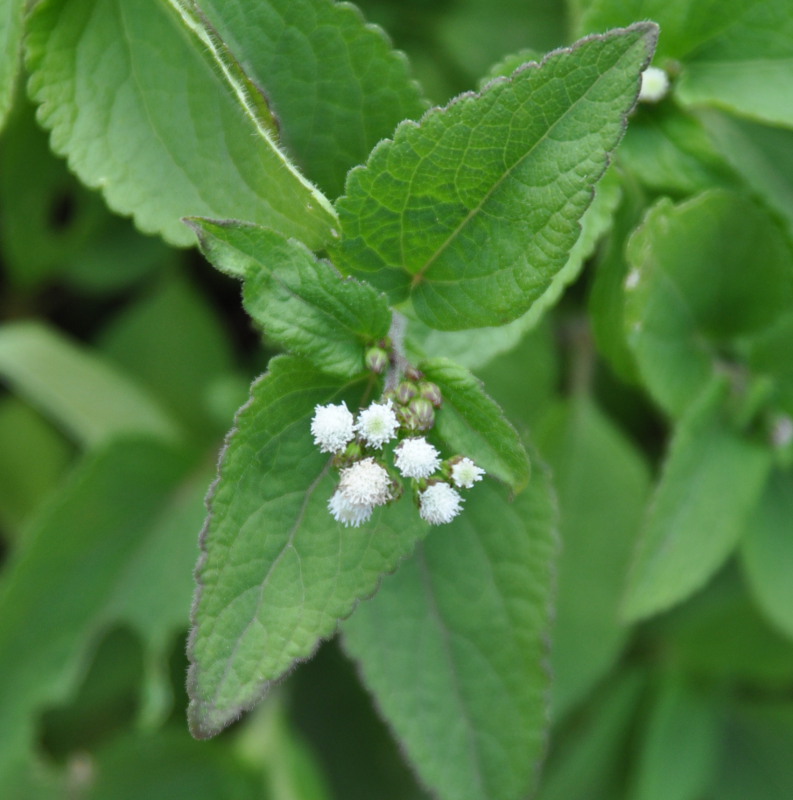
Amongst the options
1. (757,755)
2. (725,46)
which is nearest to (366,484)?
(725,46)

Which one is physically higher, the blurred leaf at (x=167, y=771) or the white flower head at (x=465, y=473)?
the white flower head at (x=465, y=473)

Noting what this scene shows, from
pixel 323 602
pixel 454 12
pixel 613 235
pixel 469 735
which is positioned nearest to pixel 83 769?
pixel 469 735

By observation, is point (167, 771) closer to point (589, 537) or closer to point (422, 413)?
point (589, 537)

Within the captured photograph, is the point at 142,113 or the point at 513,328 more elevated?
the point at 142,113

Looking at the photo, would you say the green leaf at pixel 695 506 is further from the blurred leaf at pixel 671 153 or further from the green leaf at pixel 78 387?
the green leaf at pixel 78 387

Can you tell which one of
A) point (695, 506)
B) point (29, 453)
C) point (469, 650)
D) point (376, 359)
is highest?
point (376, 359)

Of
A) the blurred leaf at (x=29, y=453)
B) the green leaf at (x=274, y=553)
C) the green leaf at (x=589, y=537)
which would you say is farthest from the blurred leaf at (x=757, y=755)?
the blurred leaf at (x=29, y=453)
